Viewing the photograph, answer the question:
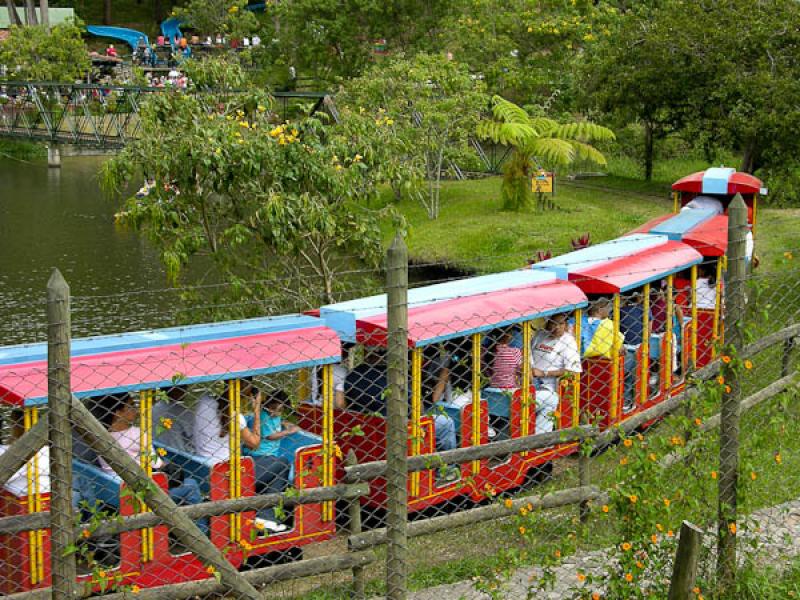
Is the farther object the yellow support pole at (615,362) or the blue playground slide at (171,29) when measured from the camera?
the blue playground slide at (171,29)

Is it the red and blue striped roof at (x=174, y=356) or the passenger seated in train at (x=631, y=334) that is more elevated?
the red and blue striped roof at (x=174, y=356)

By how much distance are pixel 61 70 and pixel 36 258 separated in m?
27.7

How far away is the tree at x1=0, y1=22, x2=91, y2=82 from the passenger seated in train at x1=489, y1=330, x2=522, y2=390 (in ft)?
140

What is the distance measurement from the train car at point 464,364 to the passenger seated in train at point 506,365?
0.21 ft

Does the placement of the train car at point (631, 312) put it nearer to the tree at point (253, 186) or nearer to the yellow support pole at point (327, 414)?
the yellow support pole at point (327, 414)

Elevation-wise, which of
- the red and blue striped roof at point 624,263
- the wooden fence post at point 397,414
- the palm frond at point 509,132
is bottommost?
the palm frond at point 509,132

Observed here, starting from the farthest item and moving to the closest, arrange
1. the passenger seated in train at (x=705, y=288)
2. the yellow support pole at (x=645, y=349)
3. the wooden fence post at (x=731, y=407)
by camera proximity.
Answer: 1. the passenger seated in train at (x=705, y=288)
2. the yellow support pole at (x=645, y=349)
3. the wooden fence post at (x=731, y=407)

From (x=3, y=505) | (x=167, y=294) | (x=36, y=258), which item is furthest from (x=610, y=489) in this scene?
(x=36, y=258)

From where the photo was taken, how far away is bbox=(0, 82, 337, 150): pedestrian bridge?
3425cm

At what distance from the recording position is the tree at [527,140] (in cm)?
2762

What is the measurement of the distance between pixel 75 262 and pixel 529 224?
994 cm

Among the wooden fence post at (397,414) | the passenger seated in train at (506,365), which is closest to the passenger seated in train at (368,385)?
the passenger seated in train at (506,365)

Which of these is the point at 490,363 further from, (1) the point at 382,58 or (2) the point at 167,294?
(1) the point at 382,58

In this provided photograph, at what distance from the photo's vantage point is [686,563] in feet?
19.4
